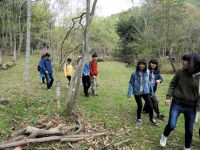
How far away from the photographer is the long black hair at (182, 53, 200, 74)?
608cm

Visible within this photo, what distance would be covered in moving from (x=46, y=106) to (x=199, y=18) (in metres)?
28.3

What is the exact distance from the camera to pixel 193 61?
6121 millimetres

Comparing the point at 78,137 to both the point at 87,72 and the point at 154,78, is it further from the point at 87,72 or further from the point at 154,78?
the point at 87,72

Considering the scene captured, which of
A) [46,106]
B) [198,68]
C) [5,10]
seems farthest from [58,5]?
[198,68]

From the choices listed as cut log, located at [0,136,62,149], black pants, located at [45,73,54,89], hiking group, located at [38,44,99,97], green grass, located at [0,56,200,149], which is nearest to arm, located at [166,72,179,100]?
green grass, located at [0,56,200,149]

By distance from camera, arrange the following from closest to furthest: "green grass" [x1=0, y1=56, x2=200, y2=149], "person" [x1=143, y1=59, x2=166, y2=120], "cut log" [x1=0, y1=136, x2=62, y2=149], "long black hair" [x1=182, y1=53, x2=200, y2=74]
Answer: "long black hair" [x1=182, y1=53, x2=200, y2=74] → "cut log" [x1=0, y1=136, x2=62, y2=149] → "green grass" [x1=0, y1=56, x2=200, y2=149] → "person" [x1=143, y1=59, x2=166, y2=120]

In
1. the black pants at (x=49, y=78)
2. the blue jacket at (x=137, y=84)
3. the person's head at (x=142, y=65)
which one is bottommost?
the black pants at (x=49, y=78)

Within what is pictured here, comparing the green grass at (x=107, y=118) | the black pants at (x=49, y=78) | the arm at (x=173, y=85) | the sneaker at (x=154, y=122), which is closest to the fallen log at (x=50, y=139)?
the green grass at (x=107, y=118)

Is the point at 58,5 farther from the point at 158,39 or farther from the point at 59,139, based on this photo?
the point at 59,139

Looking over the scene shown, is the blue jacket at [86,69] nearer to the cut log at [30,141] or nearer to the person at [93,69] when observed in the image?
the person at [93,69]

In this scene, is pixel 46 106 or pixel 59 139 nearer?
pixel 59 139

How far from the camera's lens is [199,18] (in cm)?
3359

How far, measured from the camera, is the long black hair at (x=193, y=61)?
608cm

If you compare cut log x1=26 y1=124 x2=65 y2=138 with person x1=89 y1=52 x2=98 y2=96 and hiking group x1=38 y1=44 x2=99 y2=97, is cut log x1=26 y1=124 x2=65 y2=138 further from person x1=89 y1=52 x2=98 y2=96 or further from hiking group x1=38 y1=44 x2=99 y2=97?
person x1=89 y1=52 x2=98 y2=96
